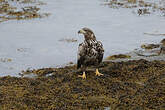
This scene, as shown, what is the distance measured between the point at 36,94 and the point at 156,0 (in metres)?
28.1

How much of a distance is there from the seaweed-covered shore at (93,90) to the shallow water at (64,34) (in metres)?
2.70

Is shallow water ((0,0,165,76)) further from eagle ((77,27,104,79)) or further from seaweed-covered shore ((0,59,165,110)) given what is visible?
eagle ((77,27,104,79))

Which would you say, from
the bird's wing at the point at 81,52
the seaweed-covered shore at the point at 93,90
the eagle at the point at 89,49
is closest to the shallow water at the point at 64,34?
the seaweed-covered shore at the point at 93,90

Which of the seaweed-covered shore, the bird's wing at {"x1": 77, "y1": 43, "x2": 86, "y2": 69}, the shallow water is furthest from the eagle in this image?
the shallow water

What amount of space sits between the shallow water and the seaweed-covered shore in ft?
8.86

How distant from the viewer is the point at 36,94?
25.5 ft

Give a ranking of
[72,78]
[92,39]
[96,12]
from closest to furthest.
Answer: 1. [92,39]
2. [72,78]
3. [96,12]

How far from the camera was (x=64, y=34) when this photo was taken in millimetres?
16797

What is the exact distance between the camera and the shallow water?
12.8 m

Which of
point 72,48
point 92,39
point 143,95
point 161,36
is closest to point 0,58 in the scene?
point 72,48

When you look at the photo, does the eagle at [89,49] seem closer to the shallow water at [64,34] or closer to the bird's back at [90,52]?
the bird's back at [90,52]

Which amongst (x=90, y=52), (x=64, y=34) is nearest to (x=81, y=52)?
(x=90, y=52)

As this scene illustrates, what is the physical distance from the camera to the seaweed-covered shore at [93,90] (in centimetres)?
683

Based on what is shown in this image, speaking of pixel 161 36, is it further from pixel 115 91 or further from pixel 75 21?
pixel 115 91
